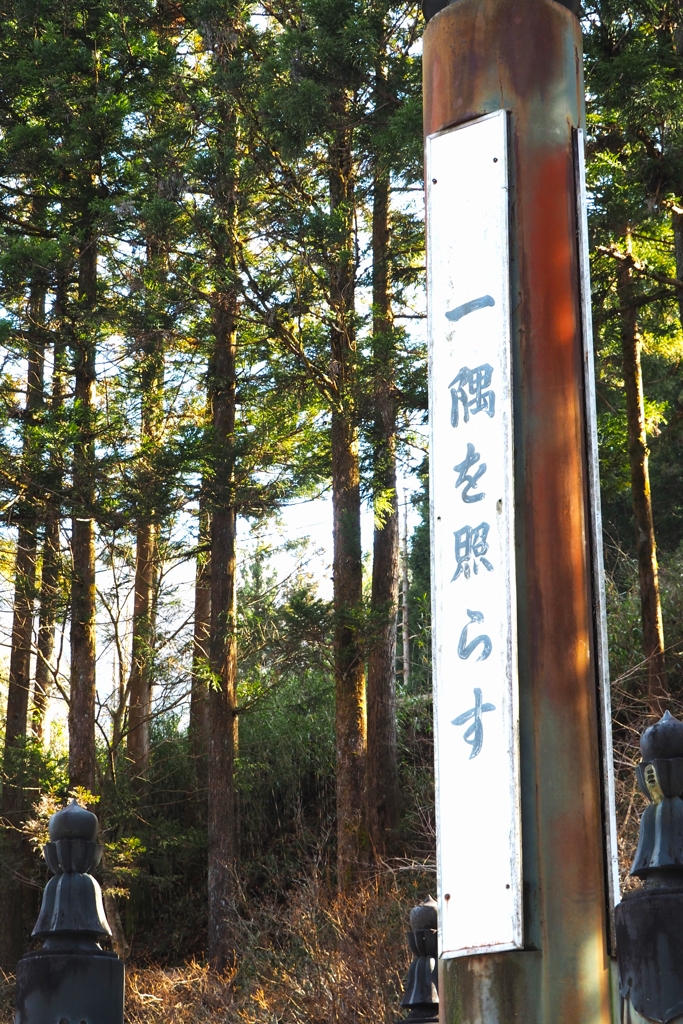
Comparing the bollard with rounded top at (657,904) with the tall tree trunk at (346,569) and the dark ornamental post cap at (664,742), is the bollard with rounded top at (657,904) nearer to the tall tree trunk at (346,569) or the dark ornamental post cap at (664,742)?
the dark ornamental post cap at (664,742)

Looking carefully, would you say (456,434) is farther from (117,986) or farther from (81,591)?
(81,591)

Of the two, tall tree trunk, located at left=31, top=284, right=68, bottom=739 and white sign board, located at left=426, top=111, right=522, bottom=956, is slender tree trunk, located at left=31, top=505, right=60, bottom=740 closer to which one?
tall tree trunk, located at left=31, top=284, right=68, bottom=739

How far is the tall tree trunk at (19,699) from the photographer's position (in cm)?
1526

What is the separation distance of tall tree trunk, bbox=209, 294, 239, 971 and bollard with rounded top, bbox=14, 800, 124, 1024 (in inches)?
444

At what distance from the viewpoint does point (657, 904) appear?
215 centimetres

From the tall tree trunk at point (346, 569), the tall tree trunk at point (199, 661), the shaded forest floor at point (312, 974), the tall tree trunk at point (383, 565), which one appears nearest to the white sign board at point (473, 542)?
the shaded forest floor at point (312, 974)

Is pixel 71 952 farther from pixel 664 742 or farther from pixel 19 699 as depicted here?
pixel 19 699

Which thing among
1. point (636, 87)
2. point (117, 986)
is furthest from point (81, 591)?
point (117, 986)

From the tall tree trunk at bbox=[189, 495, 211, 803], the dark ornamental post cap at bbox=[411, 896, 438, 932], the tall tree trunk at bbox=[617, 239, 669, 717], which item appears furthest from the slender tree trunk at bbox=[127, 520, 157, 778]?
the dark ornamental post cap at bbox=[411, 896, 438, 932]

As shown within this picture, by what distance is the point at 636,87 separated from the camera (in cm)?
1000

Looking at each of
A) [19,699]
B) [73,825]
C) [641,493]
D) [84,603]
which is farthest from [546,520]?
[19,699]

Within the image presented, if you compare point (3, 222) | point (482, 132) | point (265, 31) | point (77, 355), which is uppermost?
point (265, 31)

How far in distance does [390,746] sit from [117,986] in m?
12.8

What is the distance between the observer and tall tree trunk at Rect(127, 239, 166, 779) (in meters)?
14.2
